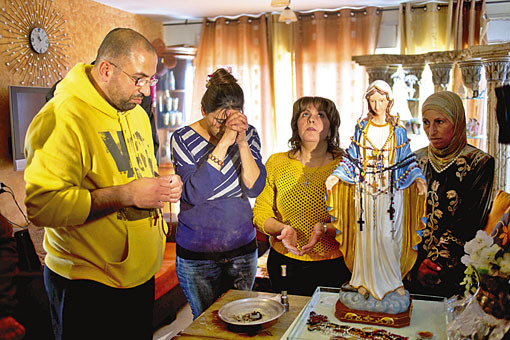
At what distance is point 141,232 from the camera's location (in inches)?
64.4

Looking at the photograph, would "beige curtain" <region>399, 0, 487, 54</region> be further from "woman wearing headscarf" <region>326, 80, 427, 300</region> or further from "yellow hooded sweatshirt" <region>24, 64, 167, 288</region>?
"yellow hooded sweatshirt" <region>24, 64, 167, 288</region>

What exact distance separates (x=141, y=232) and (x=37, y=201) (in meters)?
0.37

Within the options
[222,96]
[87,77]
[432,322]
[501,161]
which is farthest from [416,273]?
[501,161]

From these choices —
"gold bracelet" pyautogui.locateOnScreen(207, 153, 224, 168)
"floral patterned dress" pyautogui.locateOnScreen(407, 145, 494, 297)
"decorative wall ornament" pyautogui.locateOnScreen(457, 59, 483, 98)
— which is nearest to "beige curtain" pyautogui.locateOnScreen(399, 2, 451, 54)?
"decorative wall ornament" pyautogui.locateOnScreen(457, 59, 483, 98)

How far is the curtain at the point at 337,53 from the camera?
16.0 feet

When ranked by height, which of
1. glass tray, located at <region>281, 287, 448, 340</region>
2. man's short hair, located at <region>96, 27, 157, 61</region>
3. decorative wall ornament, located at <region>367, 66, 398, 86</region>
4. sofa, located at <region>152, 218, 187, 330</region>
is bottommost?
sofa, located at <region>152, 218, 187, 330</region>

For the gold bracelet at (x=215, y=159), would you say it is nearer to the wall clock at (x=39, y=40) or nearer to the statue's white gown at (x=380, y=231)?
the statue's white gown at (x=380, y=231)

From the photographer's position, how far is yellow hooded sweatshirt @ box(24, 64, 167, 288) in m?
1.39

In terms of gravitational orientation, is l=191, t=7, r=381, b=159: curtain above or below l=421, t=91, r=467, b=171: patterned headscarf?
above

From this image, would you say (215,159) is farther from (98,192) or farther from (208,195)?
(98,192)

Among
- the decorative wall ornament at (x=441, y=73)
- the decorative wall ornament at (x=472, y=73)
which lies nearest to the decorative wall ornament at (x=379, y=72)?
the decorative wall ornament at (x=441, y=73)

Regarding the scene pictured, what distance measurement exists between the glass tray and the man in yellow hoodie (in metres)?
0.57

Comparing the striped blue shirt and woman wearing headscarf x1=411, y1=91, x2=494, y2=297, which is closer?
the striped blue shirt

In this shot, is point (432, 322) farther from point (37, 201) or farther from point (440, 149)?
point (37, 201)
